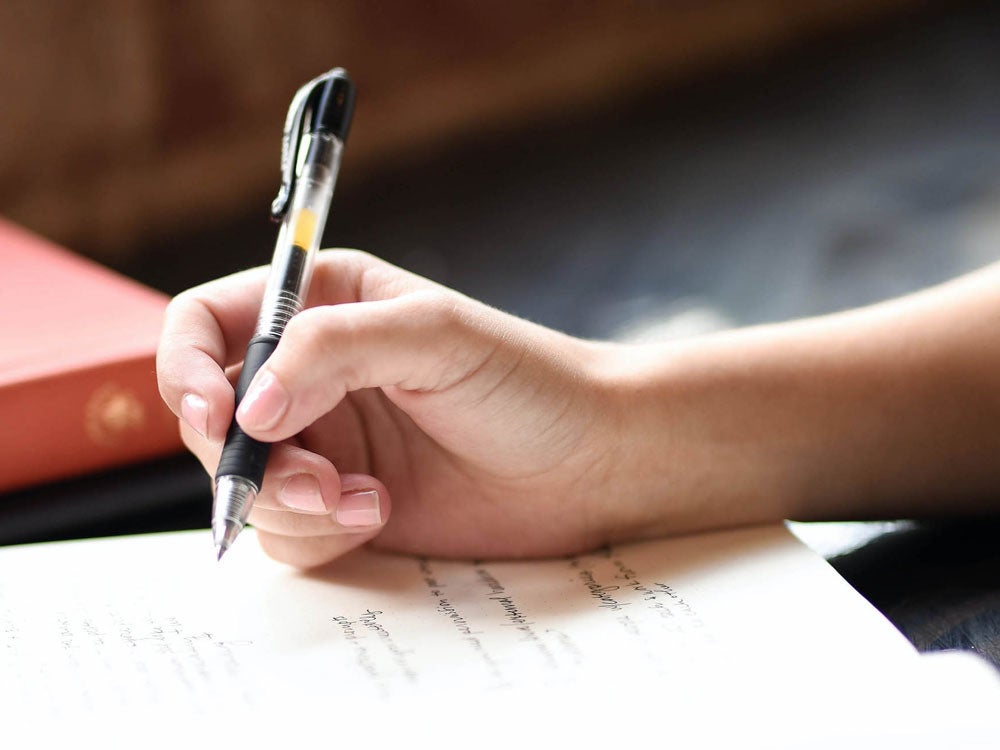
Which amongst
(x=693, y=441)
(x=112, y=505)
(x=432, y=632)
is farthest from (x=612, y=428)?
(x=112, y=505)

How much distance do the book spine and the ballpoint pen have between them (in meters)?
0.15

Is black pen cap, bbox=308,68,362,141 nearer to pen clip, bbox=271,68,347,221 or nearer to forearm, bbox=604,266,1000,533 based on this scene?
pen clip, bbox=271,68,347,221

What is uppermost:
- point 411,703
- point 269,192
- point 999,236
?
point 999,236

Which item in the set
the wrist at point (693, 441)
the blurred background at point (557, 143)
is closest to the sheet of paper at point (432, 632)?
the wrist at point (693, 441)

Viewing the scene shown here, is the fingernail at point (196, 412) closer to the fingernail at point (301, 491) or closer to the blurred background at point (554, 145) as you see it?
the fingernail at point (301, 491)

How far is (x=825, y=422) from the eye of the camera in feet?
2.16

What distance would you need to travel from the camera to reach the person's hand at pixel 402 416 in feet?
1.75

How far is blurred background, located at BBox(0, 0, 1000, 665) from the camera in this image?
1.01m

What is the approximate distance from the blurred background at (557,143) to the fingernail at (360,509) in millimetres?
382

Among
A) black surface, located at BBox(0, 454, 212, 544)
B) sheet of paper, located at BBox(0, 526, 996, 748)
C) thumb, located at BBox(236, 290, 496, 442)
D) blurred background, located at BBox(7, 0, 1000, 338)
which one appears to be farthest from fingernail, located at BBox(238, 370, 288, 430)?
blurred background, located at BBox(7, 0, 1000, 338)

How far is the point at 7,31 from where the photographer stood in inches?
47.3

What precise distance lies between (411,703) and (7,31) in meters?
1.01

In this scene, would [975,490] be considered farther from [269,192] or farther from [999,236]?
[269,192]

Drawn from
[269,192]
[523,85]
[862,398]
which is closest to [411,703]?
[862,398]
